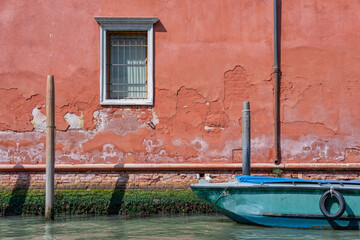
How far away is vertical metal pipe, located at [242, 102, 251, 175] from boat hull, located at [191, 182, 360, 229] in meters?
0.72

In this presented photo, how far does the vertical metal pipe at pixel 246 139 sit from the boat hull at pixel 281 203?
2.37 ft

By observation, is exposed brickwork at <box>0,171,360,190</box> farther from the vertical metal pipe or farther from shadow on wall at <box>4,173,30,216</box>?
the vertical metal pipe

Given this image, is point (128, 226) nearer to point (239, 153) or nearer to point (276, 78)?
point (239, 153)

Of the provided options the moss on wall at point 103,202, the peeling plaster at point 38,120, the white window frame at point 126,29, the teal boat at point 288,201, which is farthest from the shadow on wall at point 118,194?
the teal boat at point 288,201

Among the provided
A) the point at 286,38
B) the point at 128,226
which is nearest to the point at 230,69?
the point at 286,38

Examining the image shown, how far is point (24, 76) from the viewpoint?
34.8 ft

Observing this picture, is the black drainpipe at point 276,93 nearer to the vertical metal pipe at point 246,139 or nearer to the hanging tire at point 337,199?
the vertical metal pipe at point 246,139

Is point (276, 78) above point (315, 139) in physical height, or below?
above

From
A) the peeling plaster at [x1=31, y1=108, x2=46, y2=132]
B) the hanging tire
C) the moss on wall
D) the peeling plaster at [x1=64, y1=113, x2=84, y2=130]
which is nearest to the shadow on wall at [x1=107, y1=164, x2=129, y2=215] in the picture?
the moss on wall

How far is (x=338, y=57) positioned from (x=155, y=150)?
356cm

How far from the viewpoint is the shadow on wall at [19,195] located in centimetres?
1010

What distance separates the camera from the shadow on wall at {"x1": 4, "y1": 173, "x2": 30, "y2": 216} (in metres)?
10.1

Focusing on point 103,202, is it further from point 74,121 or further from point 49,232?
point 49,232

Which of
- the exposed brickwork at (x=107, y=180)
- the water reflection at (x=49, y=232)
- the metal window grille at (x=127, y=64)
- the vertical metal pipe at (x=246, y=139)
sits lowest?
the water reflection at (x=49, y=232)
